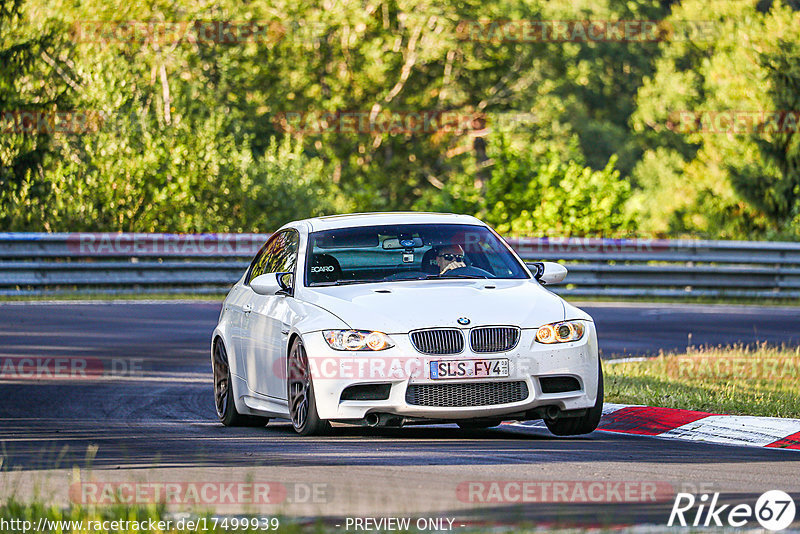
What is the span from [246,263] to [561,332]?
15.5 metres

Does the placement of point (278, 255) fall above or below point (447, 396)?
above

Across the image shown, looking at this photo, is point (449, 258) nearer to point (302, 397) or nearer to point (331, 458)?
point (302, 397)

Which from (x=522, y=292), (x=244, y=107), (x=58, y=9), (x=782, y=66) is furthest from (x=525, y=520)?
(x=244, y=107)

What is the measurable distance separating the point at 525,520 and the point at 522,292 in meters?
3.81

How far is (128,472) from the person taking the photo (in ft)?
26.0

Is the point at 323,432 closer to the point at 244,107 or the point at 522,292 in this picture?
the point at 522,292

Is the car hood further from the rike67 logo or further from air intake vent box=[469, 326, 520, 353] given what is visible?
the rike67 logo

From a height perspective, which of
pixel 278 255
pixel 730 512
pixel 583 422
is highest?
pixel 278 255

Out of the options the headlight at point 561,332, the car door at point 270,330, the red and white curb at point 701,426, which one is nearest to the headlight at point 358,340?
the car door at point 270,330

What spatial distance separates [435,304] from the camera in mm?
9562

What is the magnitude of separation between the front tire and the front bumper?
Answer: 0.11m

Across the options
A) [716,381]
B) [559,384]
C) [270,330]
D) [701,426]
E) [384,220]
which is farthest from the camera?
[716,381]

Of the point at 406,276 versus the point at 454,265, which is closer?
the point at 406,276

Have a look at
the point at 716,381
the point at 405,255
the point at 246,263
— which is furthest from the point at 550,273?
the point at 246,263
